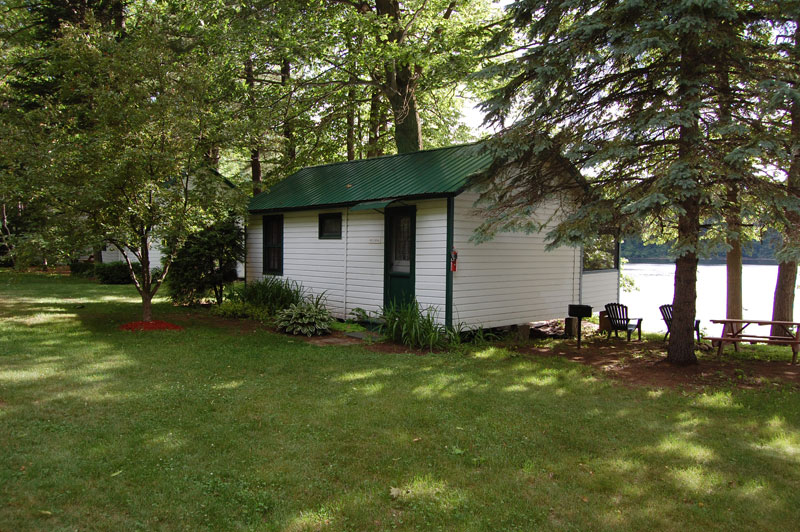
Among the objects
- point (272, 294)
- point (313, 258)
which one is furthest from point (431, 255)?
point (272, 294)

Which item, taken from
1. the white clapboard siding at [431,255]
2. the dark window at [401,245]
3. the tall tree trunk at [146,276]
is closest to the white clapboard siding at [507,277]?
the white clapboard siding at [431,255]

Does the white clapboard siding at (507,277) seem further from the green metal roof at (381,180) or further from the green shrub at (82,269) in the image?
the green shrub at (82,269)

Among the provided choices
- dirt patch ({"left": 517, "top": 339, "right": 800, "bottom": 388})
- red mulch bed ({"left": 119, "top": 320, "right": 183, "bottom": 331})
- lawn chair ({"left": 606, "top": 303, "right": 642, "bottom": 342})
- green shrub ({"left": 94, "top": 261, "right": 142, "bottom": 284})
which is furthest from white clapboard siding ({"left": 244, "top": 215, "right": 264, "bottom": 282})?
green shrub ({"left": 94, "top": 261, "right": 142, "bottom": 284})

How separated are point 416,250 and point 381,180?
7.39 ft

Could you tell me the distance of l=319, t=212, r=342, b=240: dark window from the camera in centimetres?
1148

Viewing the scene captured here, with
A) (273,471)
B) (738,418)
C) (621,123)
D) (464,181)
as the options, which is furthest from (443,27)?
(273,471)

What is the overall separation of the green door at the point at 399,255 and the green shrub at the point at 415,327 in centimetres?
50

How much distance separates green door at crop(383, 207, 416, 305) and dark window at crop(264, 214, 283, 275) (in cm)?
399

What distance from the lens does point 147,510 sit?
10.8 feet

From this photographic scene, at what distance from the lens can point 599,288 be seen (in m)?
12.5

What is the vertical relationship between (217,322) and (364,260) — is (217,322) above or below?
below

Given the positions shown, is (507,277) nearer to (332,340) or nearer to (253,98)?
(332,340)

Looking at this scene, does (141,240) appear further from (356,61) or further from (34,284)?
Answer: (34,284)

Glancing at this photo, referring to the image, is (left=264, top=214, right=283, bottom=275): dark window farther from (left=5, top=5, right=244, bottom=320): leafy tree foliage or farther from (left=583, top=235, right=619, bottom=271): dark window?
(left=583, top=235, right=619, bottom=271): dark window
